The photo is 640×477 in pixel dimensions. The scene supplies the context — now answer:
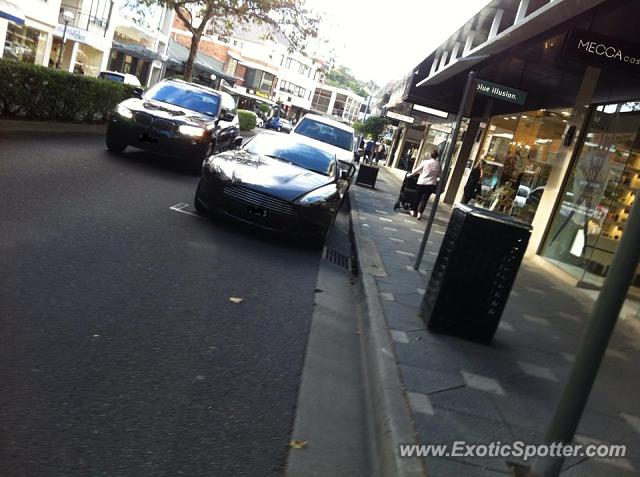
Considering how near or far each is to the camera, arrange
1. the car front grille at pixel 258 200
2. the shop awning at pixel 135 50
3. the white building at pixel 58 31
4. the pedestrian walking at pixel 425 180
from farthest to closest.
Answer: the shop awning at pixel 135 50
the white building at pixel 58 31
the pedestrian walking at pixel 425 180
the car front grille at pixel 258 200

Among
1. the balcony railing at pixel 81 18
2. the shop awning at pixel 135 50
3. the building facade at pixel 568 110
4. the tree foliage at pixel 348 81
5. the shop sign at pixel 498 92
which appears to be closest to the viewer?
the building facade at pixel 568 110

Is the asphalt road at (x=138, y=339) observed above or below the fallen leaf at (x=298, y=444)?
below

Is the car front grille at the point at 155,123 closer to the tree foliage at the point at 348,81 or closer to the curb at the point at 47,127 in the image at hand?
the curb at the point at 47,127

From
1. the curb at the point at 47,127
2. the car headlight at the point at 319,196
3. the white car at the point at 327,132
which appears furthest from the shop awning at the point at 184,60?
the car headlight at the point at 319,196

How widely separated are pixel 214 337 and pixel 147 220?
331 centimetres

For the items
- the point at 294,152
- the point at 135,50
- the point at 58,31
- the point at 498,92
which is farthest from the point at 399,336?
the point at 135,50

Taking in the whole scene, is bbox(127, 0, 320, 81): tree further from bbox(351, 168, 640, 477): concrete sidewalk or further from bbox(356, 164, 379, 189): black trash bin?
bbox(351, 168, 640, 477): concrete sidewalk

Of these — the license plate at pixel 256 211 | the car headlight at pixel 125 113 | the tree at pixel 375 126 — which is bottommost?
the license plate at pixel 256 211

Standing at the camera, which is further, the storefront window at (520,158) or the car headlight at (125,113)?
the storefront window at (520,158)

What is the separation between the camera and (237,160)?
848cm

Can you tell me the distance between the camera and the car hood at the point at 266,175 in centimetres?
783

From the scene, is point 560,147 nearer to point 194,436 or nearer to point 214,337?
point 214,337

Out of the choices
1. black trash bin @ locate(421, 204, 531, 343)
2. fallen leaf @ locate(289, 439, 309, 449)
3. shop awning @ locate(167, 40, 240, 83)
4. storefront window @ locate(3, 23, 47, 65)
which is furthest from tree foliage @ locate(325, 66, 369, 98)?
fallen leaf @ locate(289, 439, 309, 449)

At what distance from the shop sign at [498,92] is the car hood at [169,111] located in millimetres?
5164
